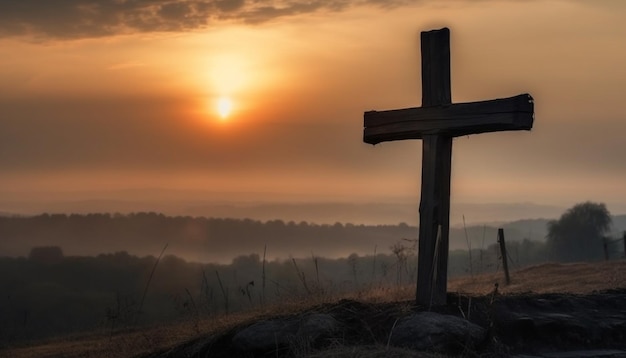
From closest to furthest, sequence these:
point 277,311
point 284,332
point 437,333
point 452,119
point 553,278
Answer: point 437,333 < point 284,332 < point 452,119 < point 277,311 < point 553,278

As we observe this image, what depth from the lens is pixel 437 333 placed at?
8086 mm

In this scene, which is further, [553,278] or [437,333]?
[553,278]

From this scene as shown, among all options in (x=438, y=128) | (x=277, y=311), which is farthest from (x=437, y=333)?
(x=438, y=128)

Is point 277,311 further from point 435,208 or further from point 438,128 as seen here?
point 438,128

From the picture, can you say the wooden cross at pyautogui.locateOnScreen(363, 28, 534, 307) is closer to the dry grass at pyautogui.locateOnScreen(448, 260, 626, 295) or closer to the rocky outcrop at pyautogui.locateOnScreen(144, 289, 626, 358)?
the rocky outcrop at pyautogui.locateOnScreen(144, 289, 626, 358)

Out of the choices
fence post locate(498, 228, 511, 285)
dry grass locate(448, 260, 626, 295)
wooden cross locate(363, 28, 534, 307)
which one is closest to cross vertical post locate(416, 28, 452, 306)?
wooden cross locate(363, 28, 534, 307)

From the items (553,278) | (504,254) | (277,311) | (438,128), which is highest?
(438,128)

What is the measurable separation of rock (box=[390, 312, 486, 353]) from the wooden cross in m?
0.96

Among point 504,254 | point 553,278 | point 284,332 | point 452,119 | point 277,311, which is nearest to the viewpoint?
point 284,332

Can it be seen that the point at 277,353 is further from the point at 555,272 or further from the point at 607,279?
the point at 555,272

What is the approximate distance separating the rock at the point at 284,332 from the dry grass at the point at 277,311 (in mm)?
511

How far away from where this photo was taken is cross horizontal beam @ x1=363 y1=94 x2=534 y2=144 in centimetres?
909

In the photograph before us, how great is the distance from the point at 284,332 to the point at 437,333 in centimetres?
170

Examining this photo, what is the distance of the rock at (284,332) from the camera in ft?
27.7
